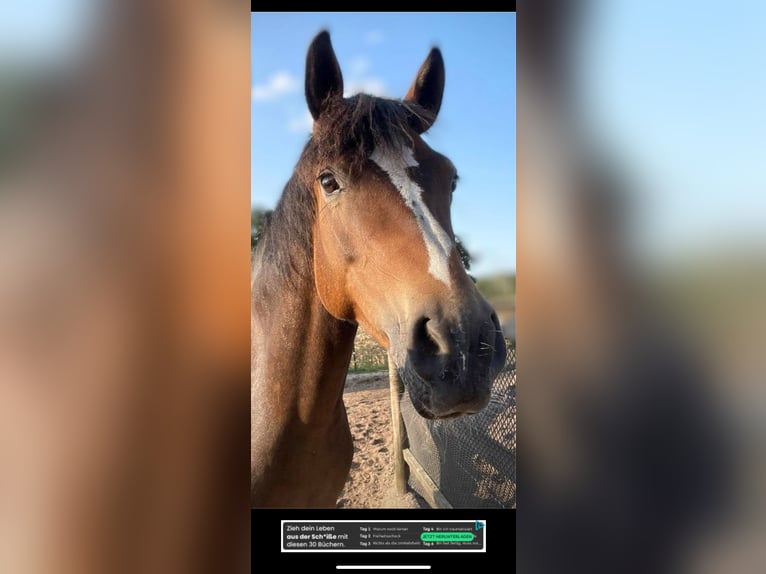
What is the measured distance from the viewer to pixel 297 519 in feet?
2.94

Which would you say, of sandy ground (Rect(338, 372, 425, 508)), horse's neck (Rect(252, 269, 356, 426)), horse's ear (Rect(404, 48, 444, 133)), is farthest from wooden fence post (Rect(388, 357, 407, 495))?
horse's ear (Rect(404, 48, 444, 133))

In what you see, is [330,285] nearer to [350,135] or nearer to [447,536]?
[350,135]

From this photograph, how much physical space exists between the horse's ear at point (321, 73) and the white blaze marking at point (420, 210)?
0.17 metres

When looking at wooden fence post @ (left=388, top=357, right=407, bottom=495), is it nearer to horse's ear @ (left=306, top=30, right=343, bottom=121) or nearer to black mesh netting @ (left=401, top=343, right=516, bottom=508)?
black mesh netting @ (left=401, top=343, right=516, bottom=508)

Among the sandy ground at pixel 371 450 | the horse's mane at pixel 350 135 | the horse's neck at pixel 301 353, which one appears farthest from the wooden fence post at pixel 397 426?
the horse's mane at pixel 350 135

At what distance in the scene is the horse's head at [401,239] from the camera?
784 millimetres

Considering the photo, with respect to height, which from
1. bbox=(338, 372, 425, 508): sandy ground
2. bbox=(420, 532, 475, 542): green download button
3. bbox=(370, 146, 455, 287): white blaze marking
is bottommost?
bbox=(420, 532, 475, 542): green download button

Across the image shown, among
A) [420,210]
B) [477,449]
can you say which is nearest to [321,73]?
[420,210]

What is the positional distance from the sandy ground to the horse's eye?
0.44m

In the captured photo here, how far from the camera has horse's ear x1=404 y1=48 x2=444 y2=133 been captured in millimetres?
883

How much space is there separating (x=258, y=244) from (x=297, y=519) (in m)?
0.62
